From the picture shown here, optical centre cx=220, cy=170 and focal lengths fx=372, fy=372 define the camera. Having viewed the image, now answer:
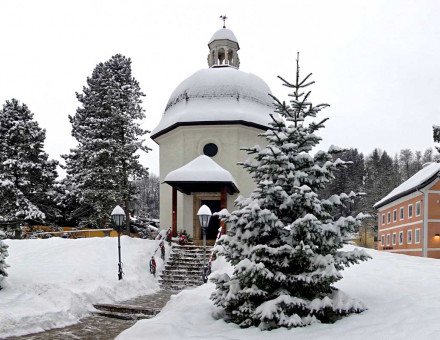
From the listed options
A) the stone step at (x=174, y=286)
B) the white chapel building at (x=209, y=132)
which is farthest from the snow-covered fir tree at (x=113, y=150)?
the stone step at (x=174, y=286)

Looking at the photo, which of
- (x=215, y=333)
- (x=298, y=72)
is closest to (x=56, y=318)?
(x=215, y=333)

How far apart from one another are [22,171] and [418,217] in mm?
28782

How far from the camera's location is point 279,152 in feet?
23.9

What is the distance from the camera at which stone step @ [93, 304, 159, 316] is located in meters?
10.3

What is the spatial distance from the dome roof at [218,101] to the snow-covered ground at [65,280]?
883 centimetres

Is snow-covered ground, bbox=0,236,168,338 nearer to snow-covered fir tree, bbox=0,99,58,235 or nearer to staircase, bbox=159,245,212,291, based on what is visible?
staircase, bbox=159,245,212,291

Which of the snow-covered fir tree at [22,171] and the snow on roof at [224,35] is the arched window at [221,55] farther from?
the snow-covered fir tree at [22,171]

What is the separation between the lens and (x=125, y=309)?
10.6 meters

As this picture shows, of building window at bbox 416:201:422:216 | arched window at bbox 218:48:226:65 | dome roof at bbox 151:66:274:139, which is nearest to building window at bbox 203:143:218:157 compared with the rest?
dome roof at bbox 151:66:274:139

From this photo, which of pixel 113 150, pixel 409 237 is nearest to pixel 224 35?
pixel 113 150

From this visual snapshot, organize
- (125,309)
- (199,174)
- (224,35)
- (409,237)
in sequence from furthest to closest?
(409,237) → (224,35) → (199,174) → (125,309)

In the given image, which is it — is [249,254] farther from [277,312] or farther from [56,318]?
[56,318]

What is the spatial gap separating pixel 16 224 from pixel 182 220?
10891 millimetres

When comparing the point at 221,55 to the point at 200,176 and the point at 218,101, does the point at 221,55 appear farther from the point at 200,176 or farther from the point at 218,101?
the point at 200,176
